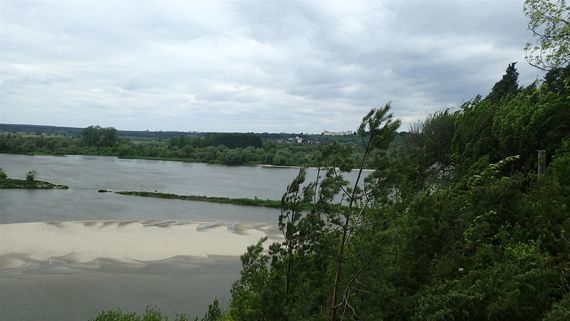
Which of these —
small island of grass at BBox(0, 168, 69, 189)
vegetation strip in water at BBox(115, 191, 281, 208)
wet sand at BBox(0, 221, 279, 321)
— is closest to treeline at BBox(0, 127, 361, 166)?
vegetation strip in water at BBox(115, 191, 281, 208)

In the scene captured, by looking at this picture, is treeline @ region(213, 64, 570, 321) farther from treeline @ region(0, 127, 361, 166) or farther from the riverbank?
treeline @ region(0, 127, 361, 166)

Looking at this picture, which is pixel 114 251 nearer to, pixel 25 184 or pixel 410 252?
pixel 410 252

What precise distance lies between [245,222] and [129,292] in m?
18.1

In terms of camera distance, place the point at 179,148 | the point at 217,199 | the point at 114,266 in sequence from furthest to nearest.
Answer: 1. the point at 179,148
2. the point at 217,199
3. the point at 114,266

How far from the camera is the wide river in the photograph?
18.7 metres

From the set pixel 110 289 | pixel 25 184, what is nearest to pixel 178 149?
pixel 25 184

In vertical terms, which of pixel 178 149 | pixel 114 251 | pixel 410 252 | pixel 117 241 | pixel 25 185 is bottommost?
pixel 114 251

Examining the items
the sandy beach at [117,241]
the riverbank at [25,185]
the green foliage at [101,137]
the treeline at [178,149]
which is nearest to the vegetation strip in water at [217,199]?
the riverbank at [25,185]

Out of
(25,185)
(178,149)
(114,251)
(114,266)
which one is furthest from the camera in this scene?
(178,149)

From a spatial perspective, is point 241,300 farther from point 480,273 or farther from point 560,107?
point 560,107

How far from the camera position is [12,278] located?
21062mm

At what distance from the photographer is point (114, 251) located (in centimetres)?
2650

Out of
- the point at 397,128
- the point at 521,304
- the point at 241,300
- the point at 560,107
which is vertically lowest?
the point at 241,300

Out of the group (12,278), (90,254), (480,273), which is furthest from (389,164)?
(90,254)
